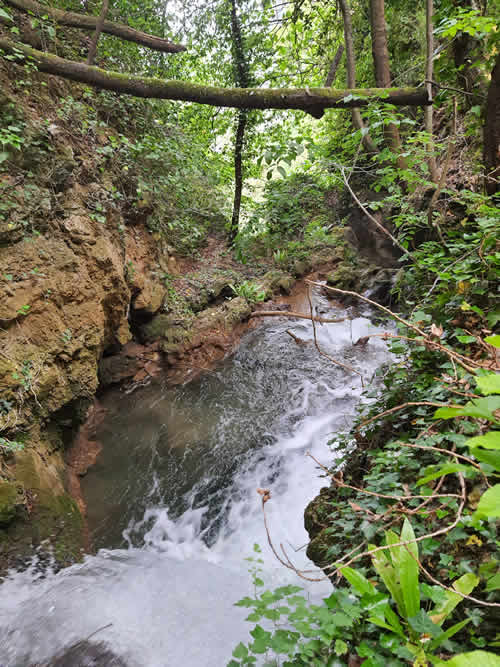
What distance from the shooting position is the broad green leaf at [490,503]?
0.80 m

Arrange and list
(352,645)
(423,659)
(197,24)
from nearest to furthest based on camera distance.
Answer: (423,659)
(352,645)
(197,24)

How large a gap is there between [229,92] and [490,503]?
403cm

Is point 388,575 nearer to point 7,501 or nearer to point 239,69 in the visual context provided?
point 7,501

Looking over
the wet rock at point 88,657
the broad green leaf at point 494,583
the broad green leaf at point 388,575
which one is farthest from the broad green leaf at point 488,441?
the wet rock at point 88,657

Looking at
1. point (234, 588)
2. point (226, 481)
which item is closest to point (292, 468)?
point (226, 481)

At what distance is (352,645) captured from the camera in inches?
57.0

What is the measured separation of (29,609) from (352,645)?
2371 mm

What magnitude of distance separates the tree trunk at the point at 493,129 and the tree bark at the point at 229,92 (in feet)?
1.92

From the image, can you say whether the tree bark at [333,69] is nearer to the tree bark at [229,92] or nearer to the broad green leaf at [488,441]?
the tree bark at [229,92]

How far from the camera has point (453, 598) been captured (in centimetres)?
136

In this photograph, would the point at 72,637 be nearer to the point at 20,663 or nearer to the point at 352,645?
the point at 20,663

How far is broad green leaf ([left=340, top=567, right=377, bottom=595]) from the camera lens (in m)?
1.52

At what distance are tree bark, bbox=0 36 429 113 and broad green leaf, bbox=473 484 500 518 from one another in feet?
12.1

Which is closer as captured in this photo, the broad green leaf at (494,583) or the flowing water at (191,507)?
the broad green leaf at (494,583)
